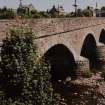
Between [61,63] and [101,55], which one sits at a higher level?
[61,63]

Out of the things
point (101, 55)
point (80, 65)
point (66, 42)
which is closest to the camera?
point (66, 42)

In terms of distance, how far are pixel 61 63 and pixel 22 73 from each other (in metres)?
15.9

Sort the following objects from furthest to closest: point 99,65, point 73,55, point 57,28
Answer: point 99,65, point 73,55, point 57,28

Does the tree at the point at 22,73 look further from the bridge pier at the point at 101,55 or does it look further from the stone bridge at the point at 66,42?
the bridge pier at the point at 101,55

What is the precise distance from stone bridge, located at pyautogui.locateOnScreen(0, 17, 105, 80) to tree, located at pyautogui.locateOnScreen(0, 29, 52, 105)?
59.0 inches

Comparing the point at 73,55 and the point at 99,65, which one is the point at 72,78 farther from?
the point at 99,65

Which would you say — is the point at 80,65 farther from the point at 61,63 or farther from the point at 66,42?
the point at 66,42

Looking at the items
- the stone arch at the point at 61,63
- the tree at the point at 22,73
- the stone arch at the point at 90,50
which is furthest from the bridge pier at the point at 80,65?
the tree at the point at 22,73

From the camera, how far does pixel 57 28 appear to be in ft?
69.0

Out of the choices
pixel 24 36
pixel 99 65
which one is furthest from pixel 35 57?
pixel 99 65

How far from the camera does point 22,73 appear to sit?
1227cm

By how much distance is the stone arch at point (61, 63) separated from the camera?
27.2m

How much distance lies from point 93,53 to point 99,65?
2.16 metres

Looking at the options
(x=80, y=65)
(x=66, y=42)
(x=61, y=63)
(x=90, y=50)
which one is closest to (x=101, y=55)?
(x=90, y=50)
